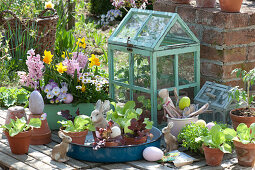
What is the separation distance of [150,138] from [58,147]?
2.72 feet

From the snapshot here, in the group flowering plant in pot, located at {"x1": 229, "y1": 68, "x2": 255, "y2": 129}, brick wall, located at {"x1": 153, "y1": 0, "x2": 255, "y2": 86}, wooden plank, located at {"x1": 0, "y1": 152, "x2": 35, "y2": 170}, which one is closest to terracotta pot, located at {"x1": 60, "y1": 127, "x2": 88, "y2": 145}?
wooden plank, located at {"x1": 0, "y1": 152, "x2": 35, "y2": 170}

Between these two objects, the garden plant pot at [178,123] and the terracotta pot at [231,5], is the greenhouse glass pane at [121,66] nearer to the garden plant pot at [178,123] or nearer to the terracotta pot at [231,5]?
the garden plant pot at [178,123]

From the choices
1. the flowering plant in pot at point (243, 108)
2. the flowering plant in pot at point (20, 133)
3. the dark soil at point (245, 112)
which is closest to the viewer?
the flowering plant in pot at point (20, 133)

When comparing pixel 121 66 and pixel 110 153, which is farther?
pixel 121 66

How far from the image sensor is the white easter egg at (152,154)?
3.82 m

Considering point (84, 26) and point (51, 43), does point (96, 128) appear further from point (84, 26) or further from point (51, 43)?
point (84, 26)

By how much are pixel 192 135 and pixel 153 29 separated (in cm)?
119

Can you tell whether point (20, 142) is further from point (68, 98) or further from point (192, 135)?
point (192, 135)

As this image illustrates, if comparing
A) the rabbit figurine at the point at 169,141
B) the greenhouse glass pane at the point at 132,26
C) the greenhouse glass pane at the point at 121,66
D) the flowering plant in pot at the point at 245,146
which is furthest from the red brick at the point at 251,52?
the rabbit figurine at the point at 169,141

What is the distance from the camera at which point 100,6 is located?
998 centimetres

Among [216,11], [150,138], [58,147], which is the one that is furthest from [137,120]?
[216,11]

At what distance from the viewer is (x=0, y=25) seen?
21.6ft

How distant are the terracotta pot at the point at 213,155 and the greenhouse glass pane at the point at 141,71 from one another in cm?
103

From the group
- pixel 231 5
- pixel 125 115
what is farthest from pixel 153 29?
pixel 125 115
